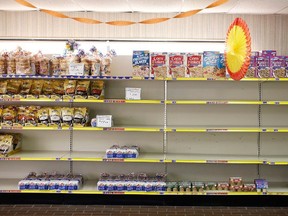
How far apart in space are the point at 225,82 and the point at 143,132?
1.38m

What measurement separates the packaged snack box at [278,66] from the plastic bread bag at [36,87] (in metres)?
3.14

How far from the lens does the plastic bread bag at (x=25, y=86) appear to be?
5.96m

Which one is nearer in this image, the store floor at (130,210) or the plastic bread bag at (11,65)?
the store floor at (130,210)

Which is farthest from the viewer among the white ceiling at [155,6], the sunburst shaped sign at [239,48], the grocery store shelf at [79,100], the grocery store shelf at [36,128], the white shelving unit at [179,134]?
the white ceiling at [155,6]

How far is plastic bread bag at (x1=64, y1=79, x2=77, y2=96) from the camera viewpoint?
589cm

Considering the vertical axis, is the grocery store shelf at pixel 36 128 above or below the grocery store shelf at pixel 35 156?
above

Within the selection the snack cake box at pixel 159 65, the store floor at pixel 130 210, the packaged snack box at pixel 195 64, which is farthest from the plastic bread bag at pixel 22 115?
the packaged snack box at pixel 195 64

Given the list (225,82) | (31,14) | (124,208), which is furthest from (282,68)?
(31,14)

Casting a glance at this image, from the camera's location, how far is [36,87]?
19.7ft

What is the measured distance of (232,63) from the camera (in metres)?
4.69

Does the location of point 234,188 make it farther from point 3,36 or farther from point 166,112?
point 3,36

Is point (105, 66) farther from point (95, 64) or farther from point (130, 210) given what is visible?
point (130, 210)

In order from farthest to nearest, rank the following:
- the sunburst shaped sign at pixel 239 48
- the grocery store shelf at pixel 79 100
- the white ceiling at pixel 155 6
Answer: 1. the white ceiling at pixel 155 6
2. the grocery store shelf at pixel 79 100
3. the sunburst shaped sign at pixel 239 48

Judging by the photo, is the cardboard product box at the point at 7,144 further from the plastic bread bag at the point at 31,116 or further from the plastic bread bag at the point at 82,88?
the plastic bread bag at the point at 82,88
